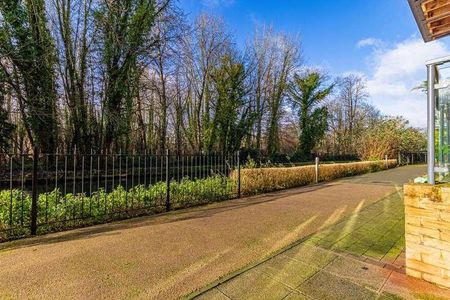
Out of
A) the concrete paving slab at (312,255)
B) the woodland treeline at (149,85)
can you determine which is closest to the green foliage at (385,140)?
the woodland treeline at (149,85)

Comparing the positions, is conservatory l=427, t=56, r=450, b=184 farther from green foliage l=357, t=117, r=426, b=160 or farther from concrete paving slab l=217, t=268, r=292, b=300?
green foliage l=357, t=117, r=426, b=160

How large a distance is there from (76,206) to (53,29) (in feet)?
38.8

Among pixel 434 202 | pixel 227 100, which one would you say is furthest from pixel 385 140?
pixel 434 202

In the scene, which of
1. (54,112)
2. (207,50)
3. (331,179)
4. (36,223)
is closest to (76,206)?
(36,223)

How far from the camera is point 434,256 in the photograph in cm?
261

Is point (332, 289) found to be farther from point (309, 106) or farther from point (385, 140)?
point (309, 106)

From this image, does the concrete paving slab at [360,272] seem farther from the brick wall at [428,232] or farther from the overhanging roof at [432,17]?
the overhanging roof at [432,17]

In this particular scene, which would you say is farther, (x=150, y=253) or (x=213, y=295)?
(x=150, y=253)

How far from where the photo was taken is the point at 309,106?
2961cm

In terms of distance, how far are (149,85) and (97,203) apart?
1138 centimetres

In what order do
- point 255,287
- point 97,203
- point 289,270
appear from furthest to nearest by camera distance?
point 97,203 < point 289,270 < point 255,287

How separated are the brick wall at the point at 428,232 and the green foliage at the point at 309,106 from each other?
26.6m

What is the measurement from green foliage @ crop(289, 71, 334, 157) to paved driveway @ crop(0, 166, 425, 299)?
24376mm

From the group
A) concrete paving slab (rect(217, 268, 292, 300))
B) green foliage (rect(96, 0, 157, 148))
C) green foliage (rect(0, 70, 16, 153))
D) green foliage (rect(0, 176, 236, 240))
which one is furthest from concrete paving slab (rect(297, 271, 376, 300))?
green foliage (rect(0, 70, 16, 153))
